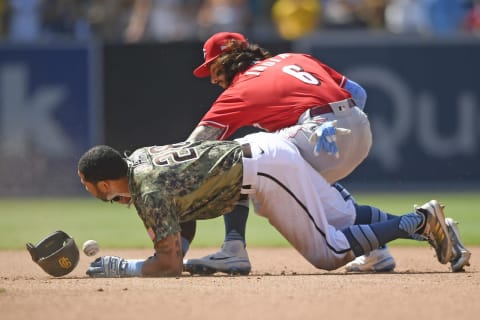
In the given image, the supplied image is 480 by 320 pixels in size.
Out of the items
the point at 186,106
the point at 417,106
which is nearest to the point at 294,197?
the point at 186,106

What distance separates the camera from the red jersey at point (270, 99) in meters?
7.28

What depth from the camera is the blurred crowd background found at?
669 inches

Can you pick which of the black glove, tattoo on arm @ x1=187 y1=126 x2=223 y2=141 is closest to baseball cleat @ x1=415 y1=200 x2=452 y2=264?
tattoo on arm @ x1=187 y1=126 x2=223 y2=141

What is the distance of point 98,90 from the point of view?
639 inches

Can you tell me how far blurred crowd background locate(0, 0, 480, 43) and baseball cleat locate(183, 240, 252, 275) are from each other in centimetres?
966

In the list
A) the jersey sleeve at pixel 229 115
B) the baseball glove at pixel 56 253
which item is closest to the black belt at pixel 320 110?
the jersey sleeve at pixel 229 115

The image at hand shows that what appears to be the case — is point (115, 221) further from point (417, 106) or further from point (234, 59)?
point (234, 59)

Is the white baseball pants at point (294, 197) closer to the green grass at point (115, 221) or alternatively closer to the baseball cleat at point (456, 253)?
the baseball cleat at point (456, 253)

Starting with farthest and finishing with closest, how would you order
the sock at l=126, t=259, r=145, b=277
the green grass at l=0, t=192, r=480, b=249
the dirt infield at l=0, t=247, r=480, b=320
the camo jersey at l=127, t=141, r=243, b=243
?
the green grass at l=0, t=192, r=480, b=249, the sock at l=126, t=259, r=145, b=277, the camo jersey at l=127, t=141, r=243, b=243, the dirt infield at l=0, t=247, r=480, b=320

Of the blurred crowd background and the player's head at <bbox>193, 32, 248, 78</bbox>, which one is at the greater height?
the player's head at <bbox>193, 32, 248, 78</bbox>

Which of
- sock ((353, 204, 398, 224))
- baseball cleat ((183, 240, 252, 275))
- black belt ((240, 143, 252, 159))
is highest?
black belt ((240, 143, 252, 159))

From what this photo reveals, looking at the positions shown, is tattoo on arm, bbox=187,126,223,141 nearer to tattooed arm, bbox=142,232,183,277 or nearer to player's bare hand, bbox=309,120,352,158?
player's bare hand, bbox=309,120,352,158

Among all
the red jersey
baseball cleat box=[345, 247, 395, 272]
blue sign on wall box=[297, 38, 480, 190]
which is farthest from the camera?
blue sign on wall box=[297, 38, 480, 190]

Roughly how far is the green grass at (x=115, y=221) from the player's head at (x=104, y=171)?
11.5 ft
